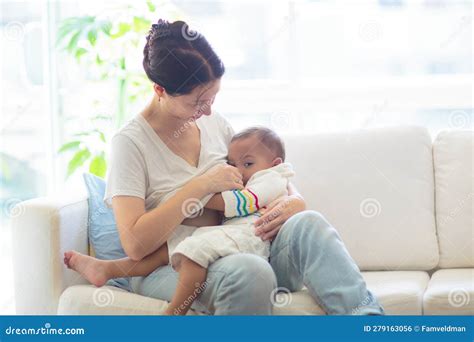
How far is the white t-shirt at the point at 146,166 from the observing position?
7.36ft

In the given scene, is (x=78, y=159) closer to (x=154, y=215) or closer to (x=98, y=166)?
(x=98, y=166)

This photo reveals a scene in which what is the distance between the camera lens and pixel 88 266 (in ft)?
7.55

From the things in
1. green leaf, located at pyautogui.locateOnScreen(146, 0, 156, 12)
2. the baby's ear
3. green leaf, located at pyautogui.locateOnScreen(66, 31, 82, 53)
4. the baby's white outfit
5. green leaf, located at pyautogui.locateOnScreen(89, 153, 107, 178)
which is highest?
green leaf, located at pyautogui.locateOnScreen(146, 0, 156, 12)

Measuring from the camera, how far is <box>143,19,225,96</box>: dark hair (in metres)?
2.21

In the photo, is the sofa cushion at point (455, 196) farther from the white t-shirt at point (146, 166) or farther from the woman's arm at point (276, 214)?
the white t-shirt at point (146, 166)

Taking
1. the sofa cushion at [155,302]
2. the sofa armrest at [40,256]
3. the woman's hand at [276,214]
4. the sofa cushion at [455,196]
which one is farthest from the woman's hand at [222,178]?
the sofa cushion at [455,196]

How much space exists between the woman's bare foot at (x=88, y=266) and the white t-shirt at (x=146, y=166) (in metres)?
0.16

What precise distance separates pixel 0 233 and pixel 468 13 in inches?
98.0

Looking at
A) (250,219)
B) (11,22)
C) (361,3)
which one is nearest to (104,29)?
(11,22)

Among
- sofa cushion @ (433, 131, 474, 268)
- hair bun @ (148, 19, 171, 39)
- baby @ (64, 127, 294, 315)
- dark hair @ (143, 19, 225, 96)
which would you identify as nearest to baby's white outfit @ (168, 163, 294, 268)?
baby @ (64, 127, 294, 315)

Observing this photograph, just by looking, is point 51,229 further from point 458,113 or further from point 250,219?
point 458,113

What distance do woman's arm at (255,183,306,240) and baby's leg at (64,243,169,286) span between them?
279 millimetres

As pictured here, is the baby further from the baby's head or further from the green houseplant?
the green houseplant

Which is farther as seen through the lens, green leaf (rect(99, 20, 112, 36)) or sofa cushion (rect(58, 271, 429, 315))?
green leaf (rect(99, 20, 112, 36))
